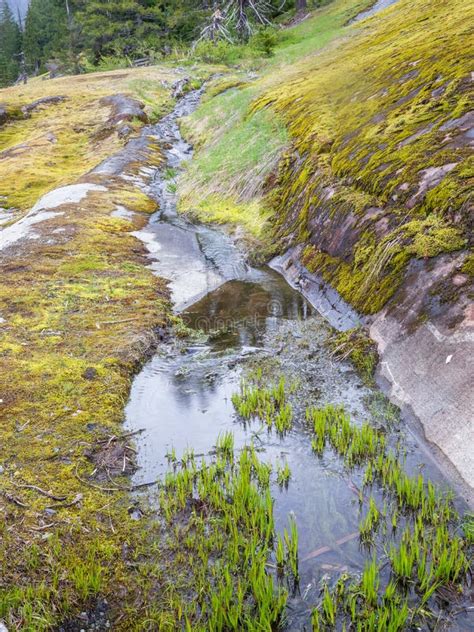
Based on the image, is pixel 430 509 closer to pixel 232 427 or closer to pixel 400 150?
pixel 232 427

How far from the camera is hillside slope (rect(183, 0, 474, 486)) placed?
6656 millimetres

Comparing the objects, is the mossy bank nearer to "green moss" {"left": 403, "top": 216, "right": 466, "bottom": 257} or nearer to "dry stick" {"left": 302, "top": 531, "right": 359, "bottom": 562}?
"dry stick" {"left": 302, "top": 531, "right": 359, "bottom": 562}

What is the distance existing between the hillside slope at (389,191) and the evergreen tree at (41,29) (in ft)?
237

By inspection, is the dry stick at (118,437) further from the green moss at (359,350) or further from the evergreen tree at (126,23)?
the evergreen tree at (126,23)

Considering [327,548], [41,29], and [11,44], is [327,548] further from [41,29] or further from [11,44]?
[11,44]

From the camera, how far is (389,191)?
9.88 metres

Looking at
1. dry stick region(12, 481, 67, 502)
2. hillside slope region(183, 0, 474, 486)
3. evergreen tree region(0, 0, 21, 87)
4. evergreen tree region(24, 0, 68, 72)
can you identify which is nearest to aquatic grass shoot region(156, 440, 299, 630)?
dry stick region(12, 481, 67, 502)

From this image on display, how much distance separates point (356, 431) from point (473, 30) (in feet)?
37.3

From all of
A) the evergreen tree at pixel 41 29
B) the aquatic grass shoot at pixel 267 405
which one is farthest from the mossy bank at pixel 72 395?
the evergreen tree at pixel 41 29

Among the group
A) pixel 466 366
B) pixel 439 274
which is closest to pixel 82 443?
pixel 466 366

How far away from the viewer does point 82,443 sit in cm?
617

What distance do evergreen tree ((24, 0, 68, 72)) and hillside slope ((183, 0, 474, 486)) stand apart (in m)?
72.2

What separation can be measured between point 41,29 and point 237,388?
100 m

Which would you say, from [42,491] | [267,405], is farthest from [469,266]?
[42,491]
